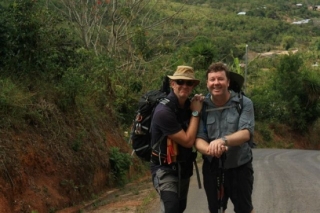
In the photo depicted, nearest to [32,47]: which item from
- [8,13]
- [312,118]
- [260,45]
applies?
[8,13]

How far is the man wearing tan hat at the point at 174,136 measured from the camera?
5.04m

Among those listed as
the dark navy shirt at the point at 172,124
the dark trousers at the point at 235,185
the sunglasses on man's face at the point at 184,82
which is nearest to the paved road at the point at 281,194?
the dark trousers at the point at 235,185

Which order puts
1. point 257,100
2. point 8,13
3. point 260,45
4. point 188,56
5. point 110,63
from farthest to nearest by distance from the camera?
point 260,45 < point 257,100 < point 188,56 < point 110,63 < point 8,13

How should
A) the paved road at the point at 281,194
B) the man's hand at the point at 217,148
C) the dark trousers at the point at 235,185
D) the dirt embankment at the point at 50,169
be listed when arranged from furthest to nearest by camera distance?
the dirt embankment at the point at 50,169
the paved road at the point at 281,194
the dark trousers at the point at 235,185
the man's hand at the point at 217,148

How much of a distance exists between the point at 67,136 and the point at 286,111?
1404 inches

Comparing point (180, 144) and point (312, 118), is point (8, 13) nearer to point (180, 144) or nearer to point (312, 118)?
point (180, 144)

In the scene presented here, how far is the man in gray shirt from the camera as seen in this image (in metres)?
4.96

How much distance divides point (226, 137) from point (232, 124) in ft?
0.63

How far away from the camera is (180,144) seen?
16.7 ft

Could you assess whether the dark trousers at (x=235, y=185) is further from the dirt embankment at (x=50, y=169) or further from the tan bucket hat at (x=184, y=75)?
the dirt embankment at (x=50, y=169)

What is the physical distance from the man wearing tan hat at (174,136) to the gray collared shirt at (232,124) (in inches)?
5.2

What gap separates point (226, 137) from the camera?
4.85 metres

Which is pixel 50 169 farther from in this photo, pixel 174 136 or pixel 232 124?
→ pixel 232 124

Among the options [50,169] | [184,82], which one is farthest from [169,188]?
[50,169]
